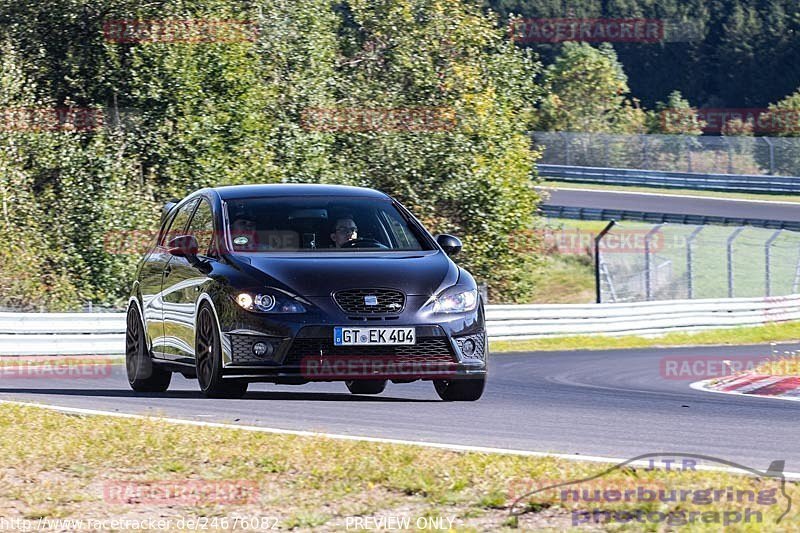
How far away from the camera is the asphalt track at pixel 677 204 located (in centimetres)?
4719

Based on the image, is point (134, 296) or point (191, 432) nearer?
point (191, 432)

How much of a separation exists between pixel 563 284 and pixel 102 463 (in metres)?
34.0

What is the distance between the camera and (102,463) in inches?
280

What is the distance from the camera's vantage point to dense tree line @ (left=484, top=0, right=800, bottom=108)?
100688 millimetres

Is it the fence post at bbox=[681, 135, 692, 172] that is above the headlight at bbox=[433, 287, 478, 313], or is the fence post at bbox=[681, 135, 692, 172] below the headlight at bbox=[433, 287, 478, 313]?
below

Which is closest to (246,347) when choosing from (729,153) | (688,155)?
(729,153)

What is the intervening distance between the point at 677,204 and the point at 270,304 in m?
43.4

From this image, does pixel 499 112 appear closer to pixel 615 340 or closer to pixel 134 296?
pixel 615 340

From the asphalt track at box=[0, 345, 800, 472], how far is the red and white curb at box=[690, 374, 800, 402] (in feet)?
1.68

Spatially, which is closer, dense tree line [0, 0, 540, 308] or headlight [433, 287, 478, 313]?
headlight [433, 287, 478, 313]

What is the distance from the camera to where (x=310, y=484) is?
6.40 metres

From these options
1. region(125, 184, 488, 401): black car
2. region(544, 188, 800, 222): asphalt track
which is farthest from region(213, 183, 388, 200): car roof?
region(544, 188, 800, 222): asphalt track

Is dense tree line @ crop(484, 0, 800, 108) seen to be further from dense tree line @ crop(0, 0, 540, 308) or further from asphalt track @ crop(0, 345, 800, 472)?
asphalt track @ crop(0, 345, 800, 472)

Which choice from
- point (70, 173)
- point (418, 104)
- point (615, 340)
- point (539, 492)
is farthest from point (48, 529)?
point (418, 104)
